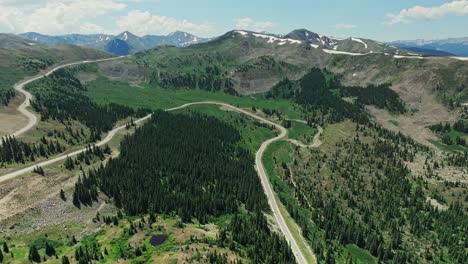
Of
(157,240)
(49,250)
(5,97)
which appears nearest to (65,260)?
(49,250)

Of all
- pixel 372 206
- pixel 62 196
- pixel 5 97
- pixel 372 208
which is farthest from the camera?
pixel 5 97

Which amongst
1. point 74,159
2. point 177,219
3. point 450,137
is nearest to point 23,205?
point 74,159

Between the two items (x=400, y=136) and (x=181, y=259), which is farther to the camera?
(x=400, y=136)

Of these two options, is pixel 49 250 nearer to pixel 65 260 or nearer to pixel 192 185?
pixel 65 260

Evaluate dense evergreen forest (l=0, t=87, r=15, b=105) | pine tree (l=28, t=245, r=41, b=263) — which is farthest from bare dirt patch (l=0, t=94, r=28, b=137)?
pine tree (l=28, t=245, r=41, b=263)

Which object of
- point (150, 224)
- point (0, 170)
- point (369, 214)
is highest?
point (0, 170)

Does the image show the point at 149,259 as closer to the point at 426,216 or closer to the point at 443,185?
the point at 426,216
